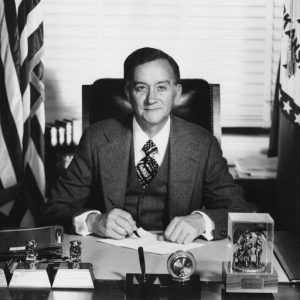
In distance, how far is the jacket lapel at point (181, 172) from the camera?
2.11 meters

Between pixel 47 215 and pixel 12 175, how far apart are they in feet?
3.69

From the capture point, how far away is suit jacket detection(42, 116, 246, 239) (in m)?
2.10

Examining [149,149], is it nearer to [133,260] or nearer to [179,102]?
[179,102]

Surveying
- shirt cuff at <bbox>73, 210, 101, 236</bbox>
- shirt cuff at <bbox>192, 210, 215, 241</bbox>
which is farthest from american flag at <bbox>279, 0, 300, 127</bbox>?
shirt cuff at <bbox>73, 210, 101, 236</bbox>

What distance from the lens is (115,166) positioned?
2.12 metres

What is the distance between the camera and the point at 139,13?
3.53 metres

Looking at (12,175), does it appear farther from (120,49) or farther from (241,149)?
(241,149)

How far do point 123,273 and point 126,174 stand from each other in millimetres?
685

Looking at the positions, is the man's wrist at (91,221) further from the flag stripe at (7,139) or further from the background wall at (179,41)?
the background wall at (179,41)

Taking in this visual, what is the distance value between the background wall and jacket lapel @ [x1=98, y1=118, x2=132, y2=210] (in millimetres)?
1481

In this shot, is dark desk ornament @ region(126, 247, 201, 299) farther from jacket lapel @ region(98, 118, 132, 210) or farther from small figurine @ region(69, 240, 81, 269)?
jacket lapel @ region(98, 118, 132, 210)

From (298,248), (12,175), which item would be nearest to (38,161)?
(12,175)

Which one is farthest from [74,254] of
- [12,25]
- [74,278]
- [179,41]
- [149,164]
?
[179,41]

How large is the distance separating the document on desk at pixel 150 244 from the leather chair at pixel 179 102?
75 centimetres
